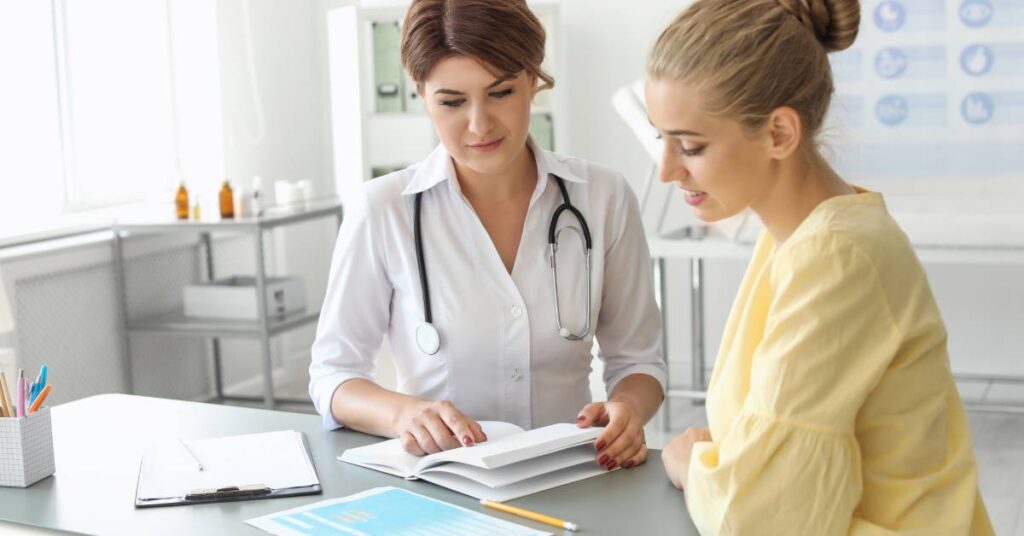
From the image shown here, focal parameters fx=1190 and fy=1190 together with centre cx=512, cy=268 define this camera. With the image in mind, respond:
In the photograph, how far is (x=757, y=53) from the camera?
1158 millimetres

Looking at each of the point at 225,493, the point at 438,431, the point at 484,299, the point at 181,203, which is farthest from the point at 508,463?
the point at 181,203

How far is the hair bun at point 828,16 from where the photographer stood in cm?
118

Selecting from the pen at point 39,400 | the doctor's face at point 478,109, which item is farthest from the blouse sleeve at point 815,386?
the pen at point 39,400

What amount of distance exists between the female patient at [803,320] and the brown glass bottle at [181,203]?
3.21 metres

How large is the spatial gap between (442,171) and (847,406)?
96cm

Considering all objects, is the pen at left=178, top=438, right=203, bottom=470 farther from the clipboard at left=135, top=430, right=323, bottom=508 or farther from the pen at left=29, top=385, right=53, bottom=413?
the pen at left=29, top=385, right=53, bottom=413

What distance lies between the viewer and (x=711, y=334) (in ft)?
16.1

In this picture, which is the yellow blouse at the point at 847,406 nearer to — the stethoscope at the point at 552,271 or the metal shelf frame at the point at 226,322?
the stethoscope at the point at 552,271

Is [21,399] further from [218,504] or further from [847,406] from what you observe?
[847,406]

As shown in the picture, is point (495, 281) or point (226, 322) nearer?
point (495, 281)

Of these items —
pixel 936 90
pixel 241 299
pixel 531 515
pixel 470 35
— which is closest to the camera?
pixel 531 515

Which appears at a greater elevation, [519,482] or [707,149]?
[707,149]

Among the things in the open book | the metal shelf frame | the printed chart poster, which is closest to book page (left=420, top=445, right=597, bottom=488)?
the open book

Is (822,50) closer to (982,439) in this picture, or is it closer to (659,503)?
(659,503)
